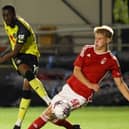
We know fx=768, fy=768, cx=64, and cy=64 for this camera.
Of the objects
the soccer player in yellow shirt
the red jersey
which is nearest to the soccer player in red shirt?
the red jersey

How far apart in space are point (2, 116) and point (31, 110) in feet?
4.79

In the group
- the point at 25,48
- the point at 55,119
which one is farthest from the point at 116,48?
the point at 55,119

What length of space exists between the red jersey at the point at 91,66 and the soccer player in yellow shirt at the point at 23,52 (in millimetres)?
1886

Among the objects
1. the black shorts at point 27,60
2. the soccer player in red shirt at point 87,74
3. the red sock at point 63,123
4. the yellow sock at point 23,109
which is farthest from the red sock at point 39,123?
the black shorts at point 27,60

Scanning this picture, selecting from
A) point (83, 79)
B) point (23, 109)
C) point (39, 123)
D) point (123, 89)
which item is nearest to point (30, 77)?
point (23, 109)

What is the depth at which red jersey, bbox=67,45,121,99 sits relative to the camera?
9.25 metres

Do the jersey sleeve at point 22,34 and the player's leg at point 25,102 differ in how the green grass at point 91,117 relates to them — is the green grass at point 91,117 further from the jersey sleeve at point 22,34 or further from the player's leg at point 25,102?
the jersey sleeve at point 22,34

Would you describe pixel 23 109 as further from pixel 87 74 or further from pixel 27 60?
pixel 87 74

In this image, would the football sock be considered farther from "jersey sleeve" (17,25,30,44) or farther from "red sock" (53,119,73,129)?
"jersey sleeve" (17,25,30,44)

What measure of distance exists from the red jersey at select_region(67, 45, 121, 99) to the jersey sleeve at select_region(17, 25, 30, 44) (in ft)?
6.83

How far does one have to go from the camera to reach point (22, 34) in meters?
11.2

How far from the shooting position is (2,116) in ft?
45.4

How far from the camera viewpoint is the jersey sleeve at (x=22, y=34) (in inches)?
441

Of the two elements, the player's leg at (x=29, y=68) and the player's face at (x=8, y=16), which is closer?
the player's face at (x=8, y=16)
